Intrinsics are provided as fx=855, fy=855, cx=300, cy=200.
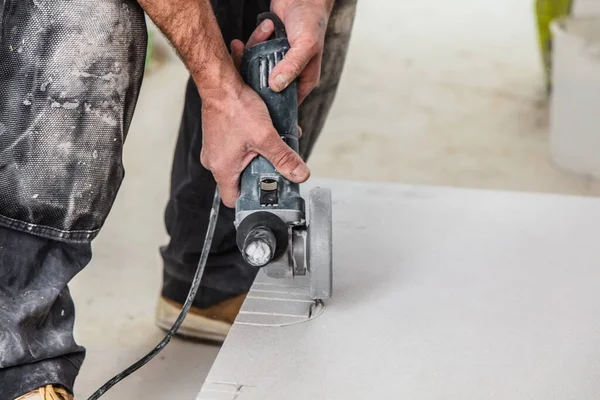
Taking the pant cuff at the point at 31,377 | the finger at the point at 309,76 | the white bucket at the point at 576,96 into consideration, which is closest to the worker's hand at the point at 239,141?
the finger at the point at 309,76

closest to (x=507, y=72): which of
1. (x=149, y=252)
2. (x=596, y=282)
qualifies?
(x=149, y=252)

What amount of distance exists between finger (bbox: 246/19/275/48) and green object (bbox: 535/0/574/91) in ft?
→ 5.11

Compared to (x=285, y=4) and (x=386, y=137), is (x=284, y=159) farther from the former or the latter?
(x=386, y=137)

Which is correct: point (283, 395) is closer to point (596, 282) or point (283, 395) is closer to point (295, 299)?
point (295, 299)

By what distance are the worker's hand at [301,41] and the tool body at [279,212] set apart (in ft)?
0.06

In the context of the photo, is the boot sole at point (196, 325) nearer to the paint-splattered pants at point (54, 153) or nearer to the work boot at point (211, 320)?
the work boot at point (211, 320)

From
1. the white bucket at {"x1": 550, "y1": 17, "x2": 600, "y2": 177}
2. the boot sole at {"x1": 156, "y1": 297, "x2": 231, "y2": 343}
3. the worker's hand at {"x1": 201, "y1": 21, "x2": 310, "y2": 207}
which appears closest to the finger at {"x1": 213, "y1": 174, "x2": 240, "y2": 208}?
the worker's hand at {"x1": 201, "y1": 21, "x2": 310, "y2": 207}

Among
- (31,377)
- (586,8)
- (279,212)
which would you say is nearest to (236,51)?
(279,212)

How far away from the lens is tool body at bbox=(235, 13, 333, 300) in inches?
42.2

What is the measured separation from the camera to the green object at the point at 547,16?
101 inches

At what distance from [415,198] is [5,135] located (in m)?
0.75

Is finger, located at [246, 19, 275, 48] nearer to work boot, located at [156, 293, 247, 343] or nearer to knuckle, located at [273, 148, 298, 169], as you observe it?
knuckle, located at [273, 148, 298, 169]

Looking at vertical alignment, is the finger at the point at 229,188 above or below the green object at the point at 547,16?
above

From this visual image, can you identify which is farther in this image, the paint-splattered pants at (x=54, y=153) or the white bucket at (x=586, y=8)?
the white bucket at (x=586, y=8)
